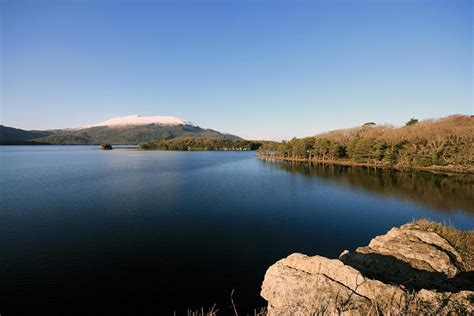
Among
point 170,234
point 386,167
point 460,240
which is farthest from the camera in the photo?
point 386,167

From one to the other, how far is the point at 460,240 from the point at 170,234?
23985 millimetres

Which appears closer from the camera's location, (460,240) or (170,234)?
(460,240)

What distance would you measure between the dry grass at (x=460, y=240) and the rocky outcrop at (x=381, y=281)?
41 centimetres

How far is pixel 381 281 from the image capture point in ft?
31.3

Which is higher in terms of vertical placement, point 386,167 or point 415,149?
point 415,149

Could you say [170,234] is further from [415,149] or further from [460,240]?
[415,149]

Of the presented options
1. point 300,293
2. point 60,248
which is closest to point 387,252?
point 300,293

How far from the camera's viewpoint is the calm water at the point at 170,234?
51.3 feet

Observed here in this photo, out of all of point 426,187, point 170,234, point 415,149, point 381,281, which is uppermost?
point 415,149

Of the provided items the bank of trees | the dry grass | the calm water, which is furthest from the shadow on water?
the dry grass

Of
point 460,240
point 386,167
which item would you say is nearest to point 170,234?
point 460,240

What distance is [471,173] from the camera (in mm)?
63750

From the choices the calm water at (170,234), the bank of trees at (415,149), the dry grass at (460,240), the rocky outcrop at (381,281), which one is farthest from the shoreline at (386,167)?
the rocky outcrop at (381,281)

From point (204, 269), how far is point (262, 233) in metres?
8.69
